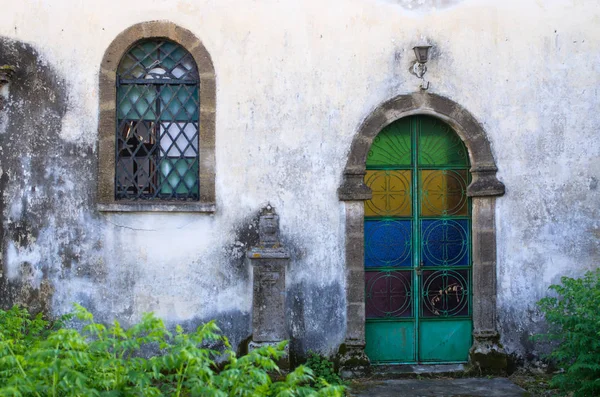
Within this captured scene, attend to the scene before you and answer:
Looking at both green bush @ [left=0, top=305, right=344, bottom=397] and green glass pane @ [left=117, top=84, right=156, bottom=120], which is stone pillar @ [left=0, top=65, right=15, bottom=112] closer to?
green glass pane @ [left=117, top=84, right=156, bottom=120]

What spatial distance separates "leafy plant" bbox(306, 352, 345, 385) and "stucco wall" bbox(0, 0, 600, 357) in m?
0.13

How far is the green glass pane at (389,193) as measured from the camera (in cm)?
820

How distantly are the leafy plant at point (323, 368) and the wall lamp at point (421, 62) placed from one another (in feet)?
9.81

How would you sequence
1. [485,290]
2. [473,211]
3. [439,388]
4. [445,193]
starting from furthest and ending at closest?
[445,193] < [473,211] < [485,290] < [439,388]

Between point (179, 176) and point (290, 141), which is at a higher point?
point (290, 141)

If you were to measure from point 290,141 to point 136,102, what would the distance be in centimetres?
166

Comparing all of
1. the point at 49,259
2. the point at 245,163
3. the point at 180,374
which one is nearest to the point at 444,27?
the point at 245,163

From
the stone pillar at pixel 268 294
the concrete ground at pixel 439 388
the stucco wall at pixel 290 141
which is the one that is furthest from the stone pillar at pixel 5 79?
the concrete ground at pixel 439 388

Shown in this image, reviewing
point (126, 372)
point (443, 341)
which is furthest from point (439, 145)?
point (126, 372)

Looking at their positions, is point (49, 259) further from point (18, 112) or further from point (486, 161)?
point (486, 161)

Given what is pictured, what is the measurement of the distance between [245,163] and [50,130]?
2006 millimetres

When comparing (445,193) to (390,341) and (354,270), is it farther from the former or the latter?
(390,341)

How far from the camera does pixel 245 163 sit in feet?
26.0

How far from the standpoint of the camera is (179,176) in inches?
316
